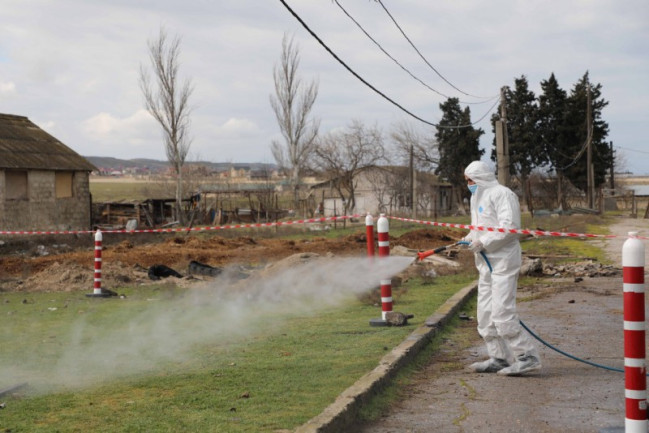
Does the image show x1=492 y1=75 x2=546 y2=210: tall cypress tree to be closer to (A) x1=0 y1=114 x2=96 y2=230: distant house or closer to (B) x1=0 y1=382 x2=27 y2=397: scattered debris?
(A) x1=0 y1=114 x2=96 y2=230: distant house

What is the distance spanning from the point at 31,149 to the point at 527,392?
99.2 ft

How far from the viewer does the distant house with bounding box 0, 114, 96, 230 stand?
30.3 metres

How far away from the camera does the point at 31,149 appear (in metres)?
32.8

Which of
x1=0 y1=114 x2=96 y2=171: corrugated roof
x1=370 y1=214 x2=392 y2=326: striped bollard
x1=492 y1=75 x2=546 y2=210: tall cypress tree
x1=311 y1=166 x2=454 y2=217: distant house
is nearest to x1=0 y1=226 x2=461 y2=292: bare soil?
x1=0 y1=114 x2=96 y2=171: corrugated roof

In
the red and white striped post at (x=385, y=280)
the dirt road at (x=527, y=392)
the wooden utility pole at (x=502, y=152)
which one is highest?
the wooden utility pole at (x=502, y=152)

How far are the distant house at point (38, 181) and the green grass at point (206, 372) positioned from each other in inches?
794

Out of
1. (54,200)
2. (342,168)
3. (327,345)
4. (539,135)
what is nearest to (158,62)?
(342,168)

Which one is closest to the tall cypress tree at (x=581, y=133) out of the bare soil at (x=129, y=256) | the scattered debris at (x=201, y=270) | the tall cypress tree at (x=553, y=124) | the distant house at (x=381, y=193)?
the tall cypress tree at (x=553, y=124)

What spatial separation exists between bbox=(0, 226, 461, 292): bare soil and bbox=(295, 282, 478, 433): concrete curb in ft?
25.5

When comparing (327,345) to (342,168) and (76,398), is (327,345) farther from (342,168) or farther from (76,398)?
(342,168)

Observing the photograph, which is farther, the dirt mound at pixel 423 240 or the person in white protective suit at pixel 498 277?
the dirt mound at pixel 423 240

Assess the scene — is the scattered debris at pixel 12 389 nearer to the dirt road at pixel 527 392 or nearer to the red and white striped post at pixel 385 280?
the dirt road at pixel 527 392

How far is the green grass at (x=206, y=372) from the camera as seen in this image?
17.2 ft

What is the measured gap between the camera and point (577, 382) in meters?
6.61
